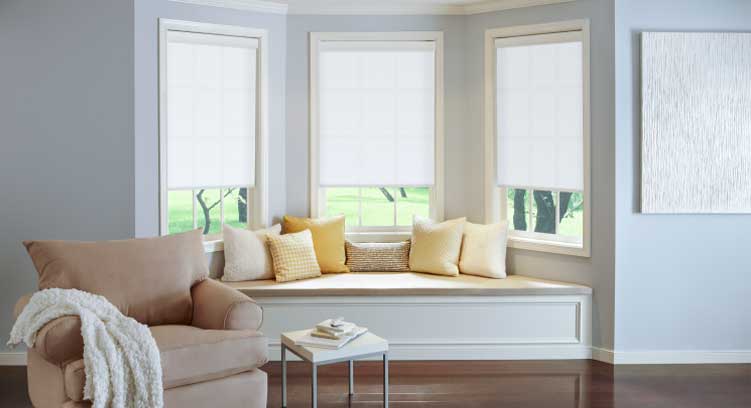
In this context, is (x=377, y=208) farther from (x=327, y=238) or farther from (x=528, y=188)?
(x=528, y=188)

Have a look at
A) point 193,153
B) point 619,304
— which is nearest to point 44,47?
point 193,153

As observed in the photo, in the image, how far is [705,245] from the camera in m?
5.52

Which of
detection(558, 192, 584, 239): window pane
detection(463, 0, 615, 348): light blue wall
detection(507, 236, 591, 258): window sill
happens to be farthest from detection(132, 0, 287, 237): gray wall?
detection(558, 192, 584, 239): window pane

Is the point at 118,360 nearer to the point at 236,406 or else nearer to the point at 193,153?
the point at 236,406

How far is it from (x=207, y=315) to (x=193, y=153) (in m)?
1.80

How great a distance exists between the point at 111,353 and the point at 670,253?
145 inches

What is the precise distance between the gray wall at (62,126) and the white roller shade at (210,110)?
0.42 metres

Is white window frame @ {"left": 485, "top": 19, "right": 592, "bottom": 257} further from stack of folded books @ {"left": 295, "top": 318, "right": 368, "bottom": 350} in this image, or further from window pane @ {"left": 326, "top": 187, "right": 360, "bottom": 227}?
stack of folded books @ {"left": 295, "top": 318, "right": 368, "bottom": 350}

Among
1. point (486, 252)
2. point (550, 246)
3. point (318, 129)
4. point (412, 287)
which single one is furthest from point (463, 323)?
point (318, 129)

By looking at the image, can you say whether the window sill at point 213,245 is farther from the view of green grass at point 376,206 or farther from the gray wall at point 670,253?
the gray wall at point 670,253

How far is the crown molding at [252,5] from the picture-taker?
19.3 feet

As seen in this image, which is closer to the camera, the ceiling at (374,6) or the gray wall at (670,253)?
the gray wall at (670,253)

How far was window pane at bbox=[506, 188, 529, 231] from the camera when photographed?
247 inches

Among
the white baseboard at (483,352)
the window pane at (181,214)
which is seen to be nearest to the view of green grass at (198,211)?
the window pane at (181,214)
